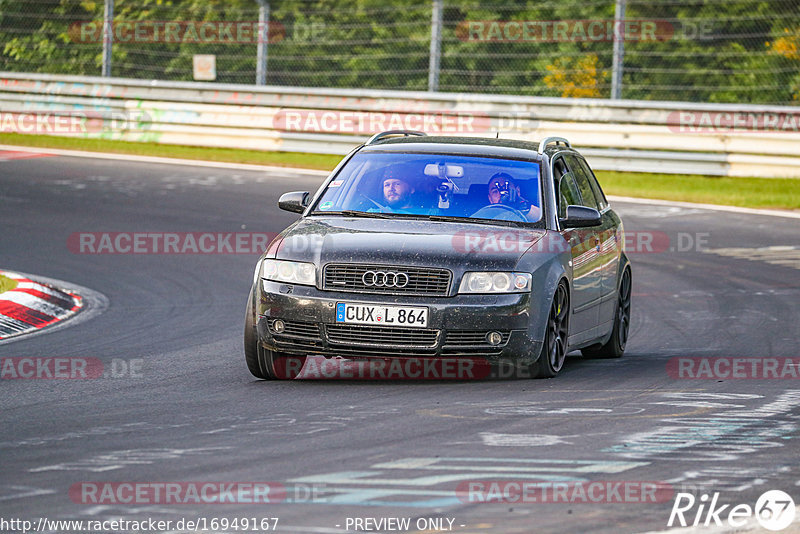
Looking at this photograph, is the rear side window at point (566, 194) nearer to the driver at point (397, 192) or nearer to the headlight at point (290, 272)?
the driver at point (397, 192)

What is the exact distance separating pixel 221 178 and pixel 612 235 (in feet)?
41.6

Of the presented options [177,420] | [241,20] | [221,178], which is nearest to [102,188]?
[221,178]

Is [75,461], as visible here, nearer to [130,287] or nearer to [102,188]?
[130,287]

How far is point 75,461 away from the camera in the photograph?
6172 millimetres

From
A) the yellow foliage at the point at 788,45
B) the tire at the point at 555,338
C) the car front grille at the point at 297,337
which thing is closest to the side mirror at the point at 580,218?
the tire at the point at 555,338

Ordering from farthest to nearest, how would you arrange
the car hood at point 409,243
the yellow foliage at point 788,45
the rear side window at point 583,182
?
the yellow foliage at point 788,45, the rear side window at point 583,182, the car hood at point 409,243

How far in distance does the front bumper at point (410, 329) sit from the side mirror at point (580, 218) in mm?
1009

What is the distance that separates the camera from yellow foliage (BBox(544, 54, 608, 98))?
25.1m

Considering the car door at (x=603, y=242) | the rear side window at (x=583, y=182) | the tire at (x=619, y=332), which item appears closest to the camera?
the car door at (x=603, y=242)

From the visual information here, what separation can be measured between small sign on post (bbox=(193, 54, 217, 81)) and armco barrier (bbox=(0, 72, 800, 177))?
18.6 inches

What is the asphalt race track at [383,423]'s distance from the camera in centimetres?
546

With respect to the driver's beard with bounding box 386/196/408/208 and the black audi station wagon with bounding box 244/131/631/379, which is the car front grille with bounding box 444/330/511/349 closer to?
the black audi station wagon with bounding box 244/131/631/379

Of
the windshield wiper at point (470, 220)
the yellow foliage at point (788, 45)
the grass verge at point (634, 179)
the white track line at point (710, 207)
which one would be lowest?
the white track line at point (710, 207)

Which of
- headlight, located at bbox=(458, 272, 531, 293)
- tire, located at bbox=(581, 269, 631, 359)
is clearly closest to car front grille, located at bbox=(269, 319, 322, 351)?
headlight, located at bbox=(458, 272, 531, 293)
